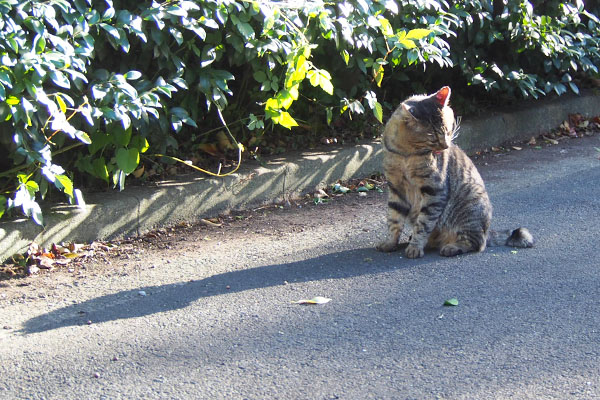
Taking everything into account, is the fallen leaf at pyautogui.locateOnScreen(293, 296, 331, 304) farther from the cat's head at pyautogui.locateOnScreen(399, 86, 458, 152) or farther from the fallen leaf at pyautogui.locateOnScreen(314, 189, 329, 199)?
the fallen leaf at pyautogui.locateOnScreen(314, 189, 329, 199)

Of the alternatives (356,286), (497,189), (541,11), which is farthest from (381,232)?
(541,11)

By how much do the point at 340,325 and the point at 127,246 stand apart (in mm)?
2086

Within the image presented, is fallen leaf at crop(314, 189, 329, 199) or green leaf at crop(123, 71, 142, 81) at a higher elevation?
green leaf at crop(123, 71, 142, 81)

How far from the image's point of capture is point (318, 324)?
13.1 feet

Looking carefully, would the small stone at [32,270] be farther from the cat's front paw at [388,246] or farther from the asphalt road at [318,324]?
the cat's front paw at [388,246]

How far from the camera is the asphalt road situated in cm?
335

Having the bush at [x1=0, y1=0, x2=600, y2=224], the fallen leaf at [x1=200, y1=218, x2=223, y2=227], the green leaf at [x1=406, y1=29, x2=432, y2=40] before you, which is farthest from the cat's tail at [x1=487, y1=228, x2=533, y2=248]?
the fallen leaf at [x1=200, y1=218, x2=223, y2=227]

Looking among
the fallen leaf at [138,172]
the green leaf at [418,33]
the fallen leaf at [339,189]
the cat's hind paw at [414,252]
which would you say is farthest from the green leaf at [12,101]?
the green leaf at [418,33]

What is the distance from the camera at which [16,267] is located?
4867 millimetres

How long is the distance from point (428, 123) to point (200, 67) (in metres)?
1.85

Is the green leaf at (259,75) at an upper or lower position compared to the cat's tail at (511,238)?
upper

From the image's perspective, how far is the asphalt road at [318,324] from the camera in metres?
3.35

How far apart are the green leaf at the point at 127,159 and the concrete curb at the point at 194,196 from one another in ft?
1.09

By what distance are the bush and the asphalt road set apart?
90 centimetres
